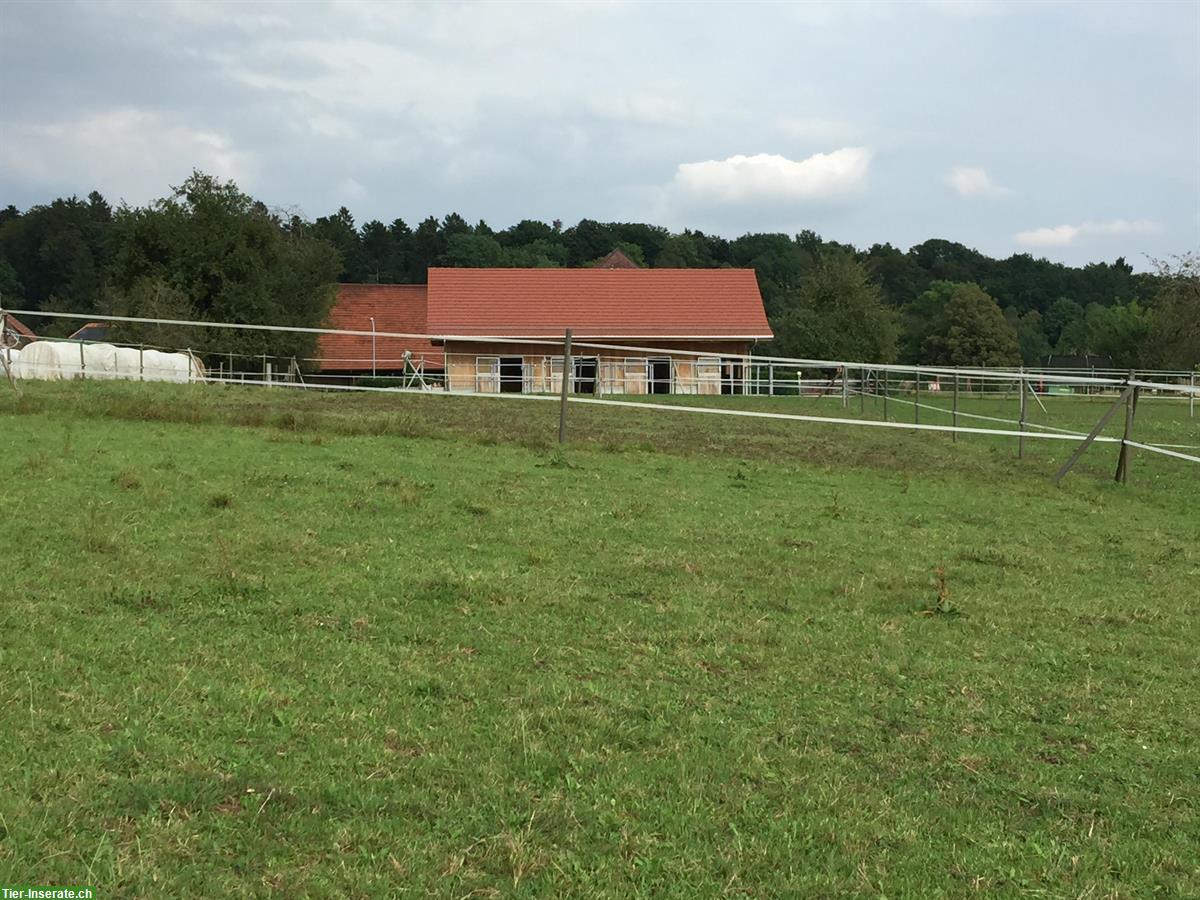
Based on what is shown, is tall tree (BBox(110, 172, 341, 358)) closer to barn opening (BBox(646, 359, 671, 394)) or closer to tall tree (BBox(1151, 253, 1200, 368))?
barn opening (BBox(646, 359, 671, 394))

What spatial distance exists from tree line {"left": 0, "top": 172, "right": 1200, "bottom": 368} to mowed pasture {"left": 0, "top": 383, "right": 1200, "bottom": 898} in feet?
93.1

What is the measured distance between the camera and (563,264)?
92.1m

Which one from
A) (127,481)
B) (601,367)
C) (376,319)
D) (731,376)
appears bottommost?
(731,376)

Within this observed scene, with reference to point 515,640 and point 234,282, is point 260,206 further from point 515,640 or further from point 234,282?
point 515,640

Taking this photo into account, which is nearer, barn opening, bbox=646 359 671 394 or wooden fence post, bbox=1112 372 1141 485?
wooden fence post, bbox=1112 372 1141 485

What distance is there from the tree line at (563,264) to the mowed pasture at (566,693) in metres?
28.4

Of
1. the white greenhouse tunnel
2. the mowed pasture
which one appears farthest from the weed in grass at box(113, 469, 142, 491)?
the white greenhouse tunnel

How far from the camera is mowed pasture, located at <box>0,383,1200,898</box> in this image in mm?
2283

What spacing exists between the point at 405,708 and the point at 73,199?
119171 millimetres

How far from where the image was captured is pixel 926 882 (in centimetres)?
227

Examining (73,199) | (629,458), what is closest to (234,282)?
(629,458)

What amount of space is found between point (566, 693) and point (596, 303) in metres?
38.0

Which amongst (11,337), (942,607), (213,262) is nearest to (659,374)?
(213,262)

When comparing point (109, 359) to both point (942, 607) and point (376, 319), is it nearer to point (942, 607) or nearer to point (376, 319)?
point (942, 607)
